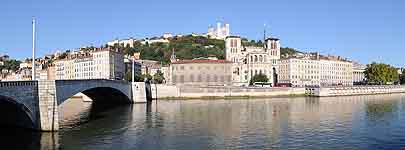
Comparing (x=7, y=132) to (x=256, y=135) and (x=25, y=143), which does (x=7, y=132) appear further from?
(x=256, y=135)

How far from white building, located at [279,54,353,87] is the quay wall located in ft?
Answer: 72.2

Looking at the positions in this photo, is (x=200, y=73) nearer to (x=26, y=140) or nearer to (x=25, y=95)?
(x=25, y=95)

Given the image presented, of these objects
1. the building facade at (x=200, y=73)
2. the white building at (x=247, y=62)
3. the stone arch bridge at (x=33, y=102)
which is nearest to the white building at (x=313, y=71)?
the white building at (x=247, y=62)

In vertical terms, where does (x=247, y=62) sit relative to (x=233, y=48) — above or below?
below

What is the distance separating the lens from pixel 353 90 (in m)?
91.1

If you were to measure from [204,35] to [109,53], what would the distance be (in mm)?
83884

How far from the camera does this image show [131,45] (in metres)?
173

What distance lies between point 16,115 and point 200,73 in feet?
214

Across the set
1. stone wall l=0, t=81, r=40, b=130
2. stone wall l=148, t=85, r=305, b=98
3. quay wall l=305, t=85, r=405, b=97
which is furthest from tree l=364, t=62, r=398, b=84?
stone wall l=0, t=81, r=40, b=130

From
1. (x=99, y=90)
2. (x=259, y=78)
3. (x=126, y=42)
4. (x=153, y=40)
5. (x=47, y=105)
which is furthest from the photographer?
(x=153, y=40)

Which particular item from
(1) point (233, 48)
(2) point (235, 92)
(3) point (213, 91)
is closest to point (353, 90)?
(2) point (235, 92)

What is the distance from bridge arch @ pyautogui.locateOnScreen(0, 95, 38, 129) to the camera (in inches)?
1108

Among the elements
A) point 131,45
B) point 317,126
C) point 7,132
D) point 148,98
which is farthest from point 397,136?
point 131,45

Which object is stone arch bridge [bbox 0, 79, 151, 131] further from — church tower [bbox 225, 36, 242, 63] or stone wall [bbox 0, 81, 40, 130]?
church tower [bbox 225, 36, 242, 63]
